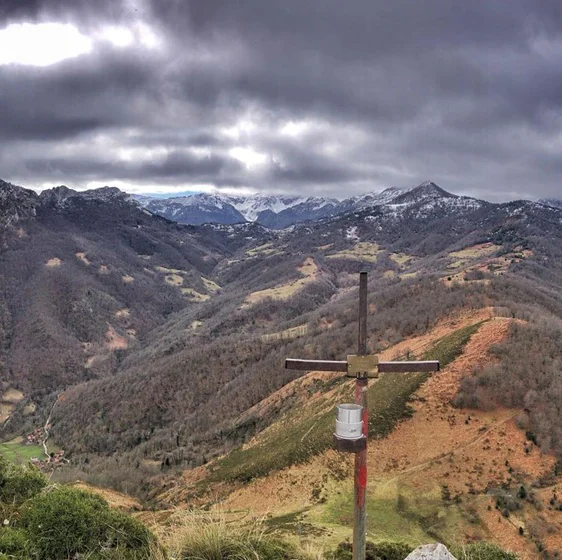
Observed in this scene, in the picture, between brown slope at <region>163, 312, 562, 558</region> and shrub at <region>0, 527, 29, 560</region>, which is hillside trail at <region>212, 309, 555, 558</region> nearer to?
brown slope at <region>163, 312, 562, 558</region>

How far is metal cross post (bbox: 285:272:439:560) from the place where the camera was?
789 centimetres

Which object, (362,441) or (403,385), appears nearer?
(362,441)

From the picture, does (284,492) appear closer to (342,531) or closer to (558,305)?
(342,531)

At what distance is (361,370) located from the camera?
7984mm

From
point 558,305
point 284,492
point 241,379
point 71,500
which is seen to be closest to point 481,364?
point 284,492

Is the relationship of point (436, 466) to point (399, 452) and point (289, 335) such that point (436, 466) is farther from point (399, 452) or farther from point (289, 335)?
point (289, 335)

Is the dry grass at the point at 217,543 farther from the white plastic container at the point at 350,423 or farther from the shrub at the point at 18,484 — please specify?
the shrub at the point at 18,484

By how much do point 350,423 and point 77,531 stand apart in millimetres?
5984

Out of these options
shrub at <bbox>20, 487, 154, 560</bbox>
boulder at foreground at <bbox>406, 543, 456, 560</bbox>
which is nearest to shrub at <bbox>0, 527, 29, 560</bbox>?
shrub at <bbox>20, 487, 154, 560</bbox>

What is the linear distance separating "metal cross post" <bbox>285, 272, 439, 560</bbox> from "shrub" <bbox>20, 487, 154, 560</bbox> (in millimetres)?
4159

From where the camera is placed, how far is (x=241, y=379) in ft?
265

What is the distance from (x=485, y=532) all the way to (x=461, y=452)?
6.79 meters

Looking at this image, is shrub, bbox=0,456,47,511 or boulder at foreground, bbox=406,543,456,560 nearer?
boulder at foreground, bbox=406,543,456,560

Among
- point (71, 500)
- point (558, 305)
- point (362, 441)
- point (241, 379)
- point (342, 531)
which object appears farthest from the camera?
point (241, 379)
